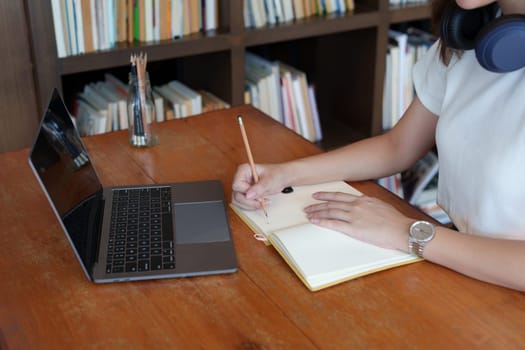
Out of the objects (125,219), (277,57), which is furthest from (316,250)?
(277,57)

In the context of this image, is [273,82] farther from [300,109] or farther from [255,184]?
[255,184]

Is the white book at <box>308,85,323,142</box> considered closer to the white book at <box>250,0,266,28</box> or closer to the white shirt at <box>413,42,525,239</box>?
the white book at <box>250,0,266,28</box>

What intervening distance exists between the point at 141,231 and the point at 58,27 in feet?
3.25

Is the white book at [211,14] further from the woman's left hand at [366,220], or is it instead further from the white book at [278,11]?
the woman's left hand at [366,220]

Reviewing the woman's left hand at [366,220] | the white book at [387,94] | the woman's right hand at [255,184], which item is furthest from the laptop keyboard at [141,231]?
the white book at [387,94]

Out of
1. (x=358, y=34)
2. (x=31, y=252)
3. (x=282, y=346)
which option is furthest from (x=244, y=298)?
(x=358, y=34)

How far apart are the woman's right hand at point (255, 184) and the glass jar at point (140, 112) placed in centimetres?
37

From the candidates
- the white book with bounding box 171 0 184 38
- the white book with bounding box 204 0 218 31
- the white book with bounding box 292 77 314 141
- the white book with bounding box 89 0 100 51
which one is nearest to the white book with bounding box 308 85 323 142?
the white book with bounding box 292 77 314 141

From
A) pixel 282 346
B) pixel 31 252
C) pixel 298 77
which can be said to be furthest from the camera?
pixel 298 77

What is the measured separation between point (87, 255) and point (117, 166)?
0.44 meters

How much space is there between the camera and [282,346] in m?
0.96

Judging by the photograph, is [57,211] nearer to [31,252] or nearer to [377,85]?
[31,252]

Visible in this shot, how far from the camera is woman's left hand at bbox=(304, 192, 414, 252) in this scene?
118 centimetres

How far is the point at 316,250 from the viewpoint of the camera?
1.16 metres
